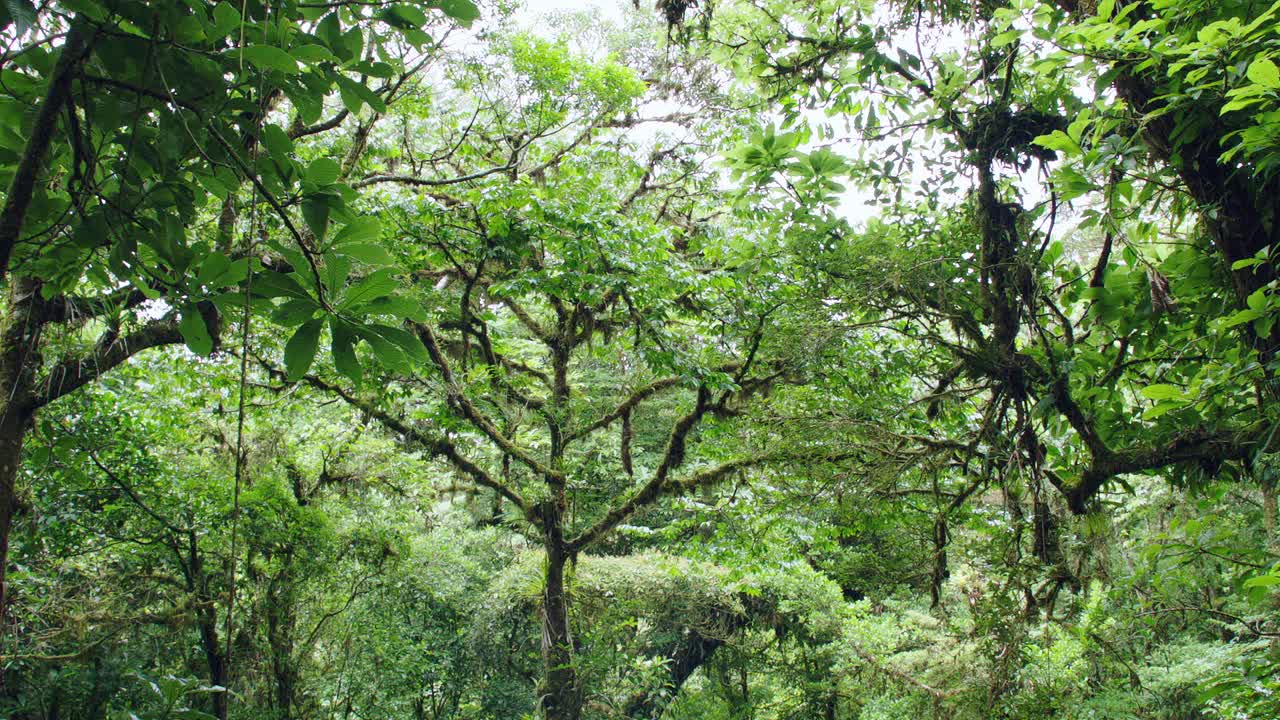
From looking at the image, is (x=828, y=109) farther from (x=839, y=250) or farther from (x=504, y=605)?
(x=504, y=605)

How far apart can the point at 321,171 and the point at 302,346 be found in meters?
0.21

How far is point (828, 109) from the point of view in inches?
93.5

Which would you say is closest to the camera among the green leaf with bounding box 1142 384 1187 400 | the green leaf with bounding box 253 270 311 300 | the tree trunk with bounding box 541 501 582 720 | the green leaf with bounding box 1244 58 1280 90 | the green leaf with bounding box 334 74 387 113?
the green leaf with bounding box 253 270 311 300

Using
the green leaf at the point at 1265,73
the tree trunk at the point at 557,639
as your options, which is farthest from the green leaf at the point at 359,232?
the tree trunk at the point at 557,639

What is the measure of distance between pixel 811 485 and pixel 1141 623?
298 cm

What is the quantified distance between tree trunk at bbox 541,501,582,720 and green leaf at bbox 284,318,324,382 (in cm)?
467

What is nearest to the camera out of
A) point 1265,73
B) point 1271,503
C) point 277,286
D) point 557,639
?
point 277,286

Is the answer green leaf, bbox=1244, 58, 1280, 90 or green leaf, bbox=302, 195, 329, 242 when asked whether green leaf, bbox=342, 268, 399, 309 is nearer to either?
green leaf, bbox=302, 195, 329, 242

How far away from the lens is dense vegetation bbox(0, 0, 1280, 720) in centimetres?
85

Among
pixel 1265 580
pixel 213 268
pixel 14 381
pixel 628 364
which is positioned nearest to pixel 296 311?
pixel 213 268

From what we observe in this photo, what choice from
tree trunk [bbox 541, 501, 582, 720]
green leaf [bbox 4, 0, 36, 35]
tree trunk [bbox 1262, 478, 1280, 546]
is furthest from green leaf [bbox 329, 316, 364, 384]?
tree trunk [bbox 541, 501, 582, 720]

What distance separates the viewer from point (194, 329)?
907 mm

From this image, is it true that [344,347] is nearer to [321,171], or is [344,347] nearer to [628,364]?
[321,171]

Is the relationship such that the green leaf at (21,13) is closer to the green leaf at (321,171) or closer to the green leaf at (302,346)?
the green leaf at (321,171)
